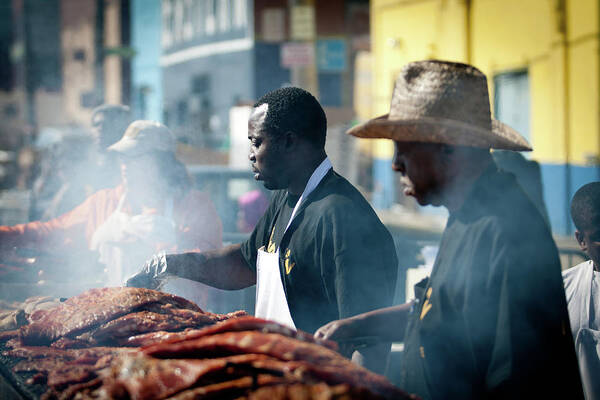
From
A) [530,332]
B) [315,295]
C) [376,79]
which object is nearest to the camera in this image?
[530,332]

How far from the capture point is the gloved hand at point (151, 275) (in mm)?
3291

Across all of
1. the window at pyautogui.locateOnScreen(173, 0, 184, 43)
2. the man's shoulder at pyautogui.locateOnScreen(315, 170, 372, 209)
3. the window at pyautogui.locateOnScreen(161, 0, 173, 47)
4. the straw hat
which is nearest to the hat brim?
the man's shoulder at pyautogui.locateOnScreen(315, 170, 372, 209)

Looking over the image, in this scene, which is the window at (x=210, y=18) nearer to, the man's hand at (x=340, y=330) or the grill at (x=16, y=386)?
the grill at (x=16, y=386)

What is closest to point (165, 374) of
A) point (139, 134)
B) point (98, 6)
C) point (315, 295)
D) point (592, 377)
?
Result: point (315, 295)

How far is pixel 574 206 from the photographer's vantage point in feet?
11.3

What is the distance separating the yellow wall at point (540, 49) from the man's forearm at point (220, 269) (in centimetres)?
1072

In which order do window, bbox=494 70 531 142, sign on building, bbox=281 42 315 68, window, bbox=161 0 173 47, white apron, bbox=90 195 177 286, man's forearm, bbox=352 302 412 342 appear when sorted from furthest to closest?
window, bbox=161 0 173 47 → sign on building, bbox=281 42 315 68 → window, bbox=494 70 531 142 → white apron, bbox=90 195 177 286 → man's forearm, bbox=352 302 412 342

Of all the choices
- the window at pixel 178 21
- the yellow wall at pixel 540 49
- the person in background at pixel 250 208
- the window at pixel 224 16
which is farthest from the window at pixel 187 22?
the person in background at pixel 250 208

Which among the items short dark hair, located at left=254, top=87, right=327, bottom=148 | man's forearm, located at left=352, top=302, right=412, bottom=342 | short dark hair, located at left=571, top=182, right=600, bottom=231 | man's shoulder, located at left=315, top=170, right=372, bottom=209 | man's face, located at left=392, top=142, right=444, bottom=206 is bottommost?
man's forearm, located at left=352, top=302, right=412, bottom=342

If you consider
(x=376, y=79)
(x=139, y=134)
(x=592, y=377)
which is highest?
(x=376, y=79)

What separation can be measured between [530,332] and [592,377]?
69.5 inches

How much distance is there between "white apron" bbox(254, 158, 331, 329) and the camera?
9.33 feet

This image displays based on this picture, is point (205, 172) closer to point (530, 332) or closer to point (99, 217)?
point (99, 217)

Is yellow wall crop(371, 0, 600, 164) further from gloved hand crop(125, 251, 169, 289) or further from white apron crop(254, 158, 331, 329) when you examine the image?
gloved hand crop(125, 251, 169, 289)
